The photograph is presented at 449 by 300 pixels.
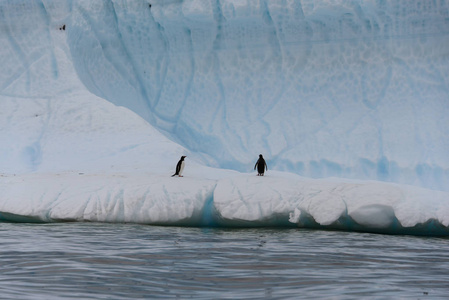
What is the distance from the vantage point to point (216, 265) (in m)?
4.90

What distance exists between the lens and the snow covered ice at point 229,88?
11.7 metres

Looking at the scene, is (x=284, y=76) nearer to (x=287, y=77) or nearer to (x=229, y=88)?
(x=287, y=77)

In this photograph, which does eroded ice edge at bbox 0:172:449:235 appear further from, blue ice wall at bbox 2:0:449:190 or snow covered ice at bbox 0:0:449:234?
blue ice wall at bbox 2:0:449:190

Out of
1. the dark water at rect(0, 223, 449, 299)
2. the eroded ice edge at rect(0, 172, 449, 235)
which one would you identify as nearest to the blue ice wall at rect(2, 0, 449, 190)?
the eroded ice edge at rect(0, 172, 449, 235)

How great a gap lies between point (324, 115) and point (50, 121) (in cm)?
495

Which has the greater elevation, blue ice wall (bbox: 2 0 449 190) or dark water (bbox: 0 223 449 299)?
blue ice wall (bbox: 2 0 449 190)

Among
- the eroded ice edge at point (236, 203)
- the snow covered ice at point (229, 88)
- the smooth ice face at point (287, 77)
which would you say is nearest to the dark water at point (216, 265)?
the eroded ice edge at point (236, 203)

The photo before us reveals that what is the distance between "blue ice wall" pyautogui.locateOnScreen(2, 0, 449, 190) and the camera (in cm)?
1216

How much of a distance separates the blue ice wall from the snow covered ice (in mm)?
20

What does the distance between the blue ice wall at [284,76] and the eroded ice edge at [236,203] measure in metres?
3.87

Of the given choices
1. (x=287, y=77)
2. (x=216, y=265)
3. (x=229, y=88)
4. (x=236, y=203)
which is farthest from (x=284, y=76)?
(x=216, y=265)

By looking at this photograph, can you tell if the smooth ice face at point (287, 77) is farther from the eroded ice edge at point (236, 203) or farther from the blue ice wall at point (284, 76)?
the eroded ice edge at point (236, 203)

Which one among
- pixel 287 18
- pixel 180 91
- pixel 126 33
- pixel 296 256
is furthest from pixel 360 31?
pixel 296 256

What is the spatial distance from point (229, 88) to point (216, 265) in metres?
8.58
